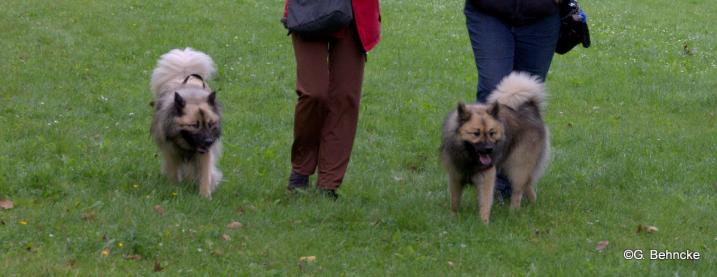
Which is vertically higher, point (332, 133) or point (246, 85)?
point (332, 133)

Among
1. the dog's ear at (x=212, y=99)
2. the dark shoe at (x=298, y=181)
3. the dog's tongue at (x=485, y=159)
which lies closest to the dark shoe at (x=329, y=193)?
the dark shoe at (x=298, y=181)

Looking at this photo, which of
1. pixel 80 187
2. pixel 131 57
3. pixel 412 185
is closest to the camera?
pixel 80 187

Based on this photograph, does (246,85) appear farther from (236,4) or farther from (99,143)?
(236,4)

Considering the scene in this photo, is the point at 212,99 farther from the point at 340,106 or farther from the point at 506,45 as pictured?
the point at 506,45

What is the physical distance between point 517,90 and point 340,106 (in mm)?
1273

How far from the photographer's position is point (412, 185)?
7.45 metres

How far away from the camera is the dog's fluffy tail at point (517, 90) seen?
651cm

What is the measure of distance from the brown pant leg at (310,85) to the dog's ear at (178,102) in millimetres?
817

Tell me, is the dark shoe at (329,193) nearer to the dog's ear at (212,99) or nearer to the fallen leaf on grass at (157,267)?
the dog's ear at (212,99)

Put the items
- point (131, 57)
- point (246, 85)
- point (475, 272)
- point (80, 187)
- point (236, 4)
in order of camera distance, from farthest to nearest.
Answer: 1. point (236, 4)
2. point (131, 57)
3. point (246, 85)
4. point (80, 187)
5. point (475, 272)

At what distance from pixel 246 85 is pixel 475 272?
620cm

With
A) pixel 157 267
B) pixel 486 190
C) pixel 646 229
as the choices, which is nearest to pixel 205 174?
pixel 157 267

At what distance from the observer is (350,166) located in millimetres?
7910

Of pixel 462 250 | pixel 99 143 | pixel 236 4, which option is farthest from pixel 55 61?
pixel 462 250
